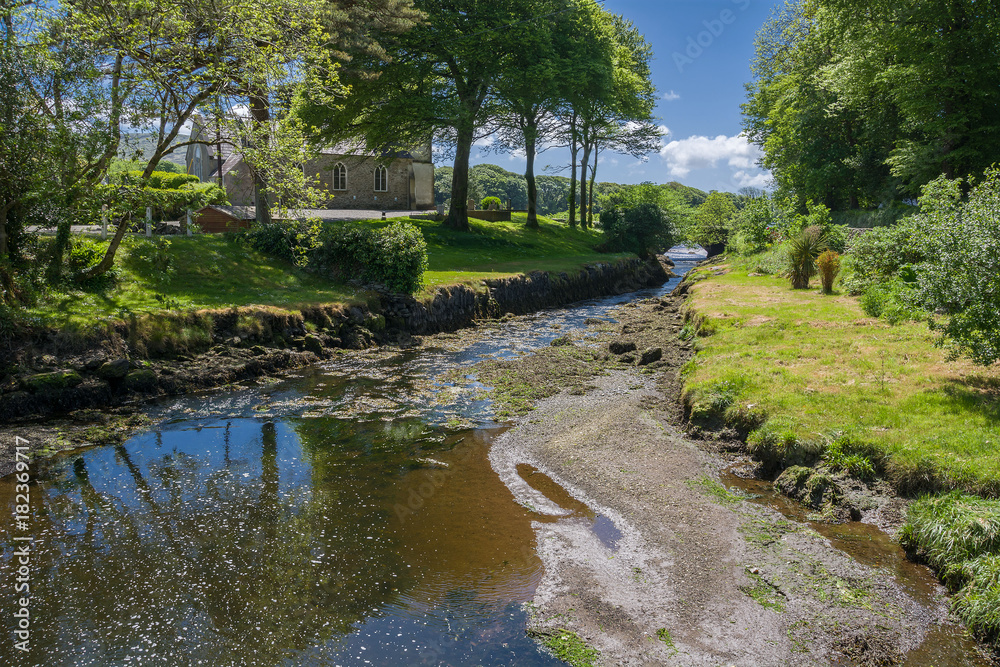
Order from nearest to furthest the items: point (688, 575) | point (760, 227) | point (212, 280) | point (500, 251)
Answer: point (688, 575) → point (212, 280) → point (760, 227) → point (500, 251)

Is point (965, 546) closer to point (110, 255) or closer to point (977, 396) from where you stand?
point (977, 396)

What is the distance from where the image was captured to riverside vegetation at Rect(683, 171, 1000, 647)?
21.9 ft

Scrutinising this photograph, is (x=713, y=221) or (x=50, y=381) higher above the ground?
(x=713, y=221)

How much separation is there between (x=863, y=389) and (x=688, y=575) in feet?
18.3

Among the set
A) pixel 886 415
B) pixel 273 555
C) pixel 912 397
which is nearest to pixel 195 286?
pixel 273 555

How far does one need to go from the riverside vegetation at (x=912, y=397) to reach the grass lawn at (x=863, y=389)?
0.07ft

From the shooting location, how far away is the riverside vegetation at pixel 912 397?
21.9ft

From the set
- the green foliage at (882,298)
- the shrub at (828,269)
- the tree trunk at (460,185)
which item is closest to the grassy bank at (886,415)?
the green foliage at (882,298)

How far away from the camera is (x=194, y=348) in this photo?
1451cm

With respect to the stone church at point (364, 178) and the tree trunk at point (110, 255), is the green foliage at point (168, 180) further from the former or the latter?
the stone church at point (364, 178)

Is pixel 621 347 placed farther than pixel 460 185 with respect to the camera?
No

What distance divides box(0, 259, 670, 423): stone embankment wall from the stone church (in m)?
28.1

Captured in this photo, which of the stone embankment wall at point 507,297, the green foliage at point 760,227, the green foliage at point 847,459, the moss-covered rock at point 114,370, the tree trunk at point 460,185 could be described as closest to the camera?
the green foliage at point 847,459

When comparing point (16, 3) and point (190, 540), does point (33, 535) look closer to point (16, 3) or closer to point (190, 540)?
point (190, 540)
